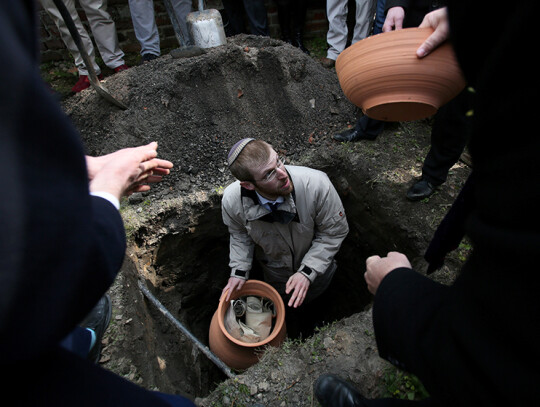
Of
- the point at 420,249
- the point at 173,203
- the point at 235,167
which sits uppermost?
the point at 235,167

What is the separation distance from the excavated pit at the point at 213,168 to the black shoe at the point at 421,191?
0.08 metres

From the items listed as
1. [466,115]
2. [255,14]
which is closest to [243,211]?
[466,115]

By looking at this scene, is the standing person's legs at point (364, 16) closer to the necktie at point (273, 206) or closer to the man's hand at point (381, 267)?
the necktie at point (273, 206)

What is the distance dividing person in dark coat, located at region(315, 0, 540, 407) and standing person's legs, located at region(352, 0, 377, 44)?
4717mm

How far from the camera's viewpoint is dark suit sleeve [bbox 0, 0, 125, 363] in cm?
44

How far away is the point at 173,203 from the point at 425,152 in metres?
2.53

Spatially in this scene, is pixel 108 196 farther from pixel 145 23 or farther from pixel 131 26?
pixel 131 26

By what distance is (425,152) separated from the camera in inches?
118

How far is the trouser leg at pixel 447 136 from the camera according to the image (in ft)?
6.76

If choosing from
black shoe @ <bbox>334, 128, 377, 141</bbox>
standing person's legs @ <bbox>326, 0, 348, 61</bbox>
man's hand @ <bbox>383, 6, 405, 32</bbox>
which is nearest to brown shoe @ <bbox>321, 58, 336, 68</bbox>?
standing person's legs @ <bbox>326, 0, 348, 61</bbox>

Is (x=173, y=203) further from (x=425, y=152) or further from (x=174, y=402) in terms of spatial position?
(x=425, y=152)

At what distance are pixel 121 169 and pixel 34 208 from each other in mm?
675

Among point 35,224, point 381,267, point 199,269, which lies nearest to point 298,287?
point 381,267

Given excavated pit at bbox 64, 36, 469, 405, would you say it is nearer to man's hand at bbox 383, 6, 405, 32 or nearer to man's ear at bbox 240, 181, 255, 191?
man's ear at bbox 240, 181, 255, 191
